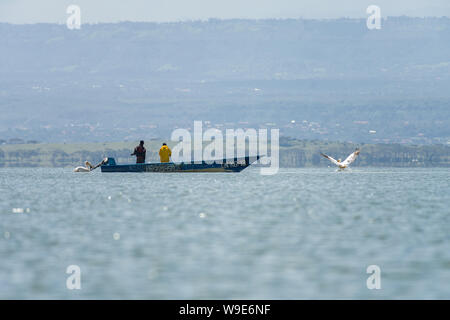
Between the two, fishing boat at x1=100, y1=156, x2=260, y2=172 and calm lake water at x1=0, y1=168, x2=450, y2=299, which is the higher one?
calm lake water at x1=0, y1=168, x2=450, y2=299

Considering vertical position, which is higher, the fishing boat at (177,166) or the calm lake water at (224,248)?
the calm lake water at (224,248)

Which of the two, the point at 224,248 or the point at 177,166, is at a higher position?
the point at 224,248

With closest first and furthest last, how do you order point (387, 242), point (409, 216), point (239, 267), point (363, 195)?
point (239, 267)
point (387, 242)
point (409, 216)
point (363, 195)

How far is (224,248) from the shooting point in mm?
36250

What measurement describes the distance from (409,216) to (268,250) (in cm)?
1653

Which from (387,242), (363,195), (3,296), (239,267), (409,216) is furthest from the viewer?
(363,195)

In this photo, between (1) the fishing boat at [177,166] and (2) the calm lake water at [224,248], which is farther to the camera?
A: (1) the fishing boat at [177,166]

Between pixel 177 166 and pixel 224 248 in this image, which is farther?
pixel 177 166

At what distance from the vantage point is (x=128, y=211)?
53.7 m

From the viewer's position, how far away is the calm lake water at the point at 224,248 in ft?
93.6

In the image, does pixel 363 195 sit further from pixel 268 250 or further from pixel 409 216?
pixel 268 250

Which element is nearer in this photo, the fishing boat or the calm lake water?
the calm lake water

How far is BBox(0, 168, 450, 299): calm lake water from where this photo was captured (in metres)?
28.5
